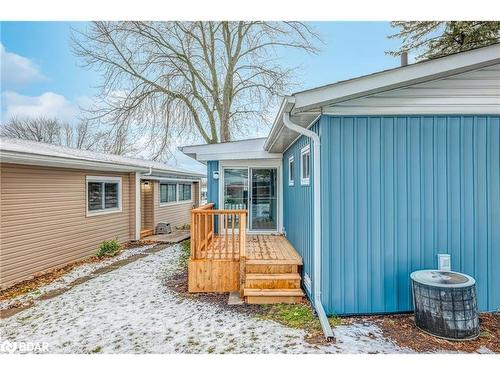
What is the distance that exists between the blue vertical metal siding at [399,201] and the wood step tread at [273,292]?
2.13ft

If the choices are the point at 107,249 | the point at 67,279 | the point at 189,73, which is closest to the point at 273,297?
the point at 67,279

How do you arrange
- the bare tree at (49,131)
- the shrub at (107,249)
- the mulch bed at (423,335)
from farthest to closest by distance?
the bare tree at (49,131) < the shrub at (107,249) < the mulch bed at (423,335)

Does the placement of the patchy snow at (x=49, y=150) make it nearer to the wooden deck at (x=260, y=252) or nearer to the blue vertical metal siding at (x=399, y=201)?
the wooden deck at (x=260, y=252)

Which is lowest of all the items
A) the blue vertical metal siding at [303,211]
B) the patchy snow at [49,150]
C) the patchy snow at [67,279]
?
the patchy snow at [67,279]

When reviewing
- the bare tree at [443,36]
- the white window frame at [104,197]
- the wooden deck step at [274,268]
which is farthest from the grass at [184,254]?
the bare tree at [443,36]

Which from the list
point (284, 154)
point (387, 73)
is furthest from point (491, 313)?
point (284, 154)

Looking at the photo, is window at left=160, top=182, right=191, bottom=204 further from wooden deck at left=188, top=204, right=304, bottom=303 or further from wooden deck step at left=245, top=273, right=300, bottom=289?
wooden deck step at left=245, top=273, right=300, bottom=289

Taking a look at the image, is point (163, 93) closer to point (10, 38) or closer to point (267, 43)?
point (267, 43)

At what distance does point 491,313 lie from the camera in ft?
12.2

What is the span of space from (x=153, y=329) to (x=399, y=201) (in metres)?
3.42

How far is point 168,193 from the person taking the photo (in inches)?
488

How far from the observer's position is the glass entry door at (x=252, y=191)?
7770 mm
